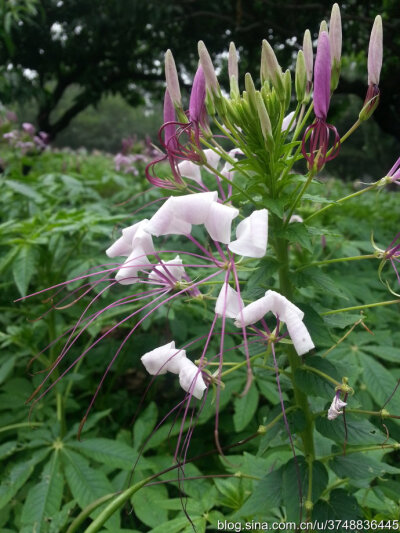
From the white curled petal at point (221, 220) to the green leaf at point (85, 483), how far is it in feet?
3.38

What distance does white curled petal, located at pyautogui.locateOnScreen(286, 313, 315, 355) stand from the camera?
714 millimetres

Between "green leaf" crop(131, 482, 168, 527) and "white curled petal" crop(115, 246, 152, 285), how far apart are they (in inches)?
32.8

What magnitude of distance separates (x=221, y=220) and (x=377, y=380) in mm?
1122

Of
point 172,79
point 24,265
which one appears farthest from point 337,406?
point 24,265

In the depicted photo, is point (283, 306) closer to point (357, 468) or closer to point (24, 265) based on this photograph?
point (357, 468)

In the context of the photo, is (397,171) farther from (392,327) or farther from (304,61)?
(392,327)

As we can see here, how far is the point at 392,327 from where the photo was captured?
233cm

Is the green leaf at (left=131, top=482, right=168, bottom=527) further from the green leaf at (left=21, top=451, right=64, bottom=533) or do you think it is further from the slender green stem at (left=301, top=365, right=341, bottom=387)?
the slender green stem at (left=301, top=365, right=341, bottom=387)

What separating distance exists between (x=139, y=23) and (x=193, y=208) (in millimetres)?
6881

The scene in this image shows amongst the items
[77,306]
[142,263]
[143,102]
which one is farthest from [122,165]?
[143,102]

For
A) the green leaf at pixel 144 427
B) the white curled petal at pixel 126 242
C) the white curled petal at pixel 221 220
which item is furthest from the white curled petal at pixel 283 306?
the green leaf at pixel 144 427

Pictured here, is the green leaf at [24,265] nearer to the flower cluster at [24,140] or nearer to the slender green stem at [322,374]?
the slender green stem at [322,374]

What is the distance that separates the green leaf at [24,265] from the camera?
168cm

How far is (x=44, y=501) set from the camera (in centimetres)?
139
